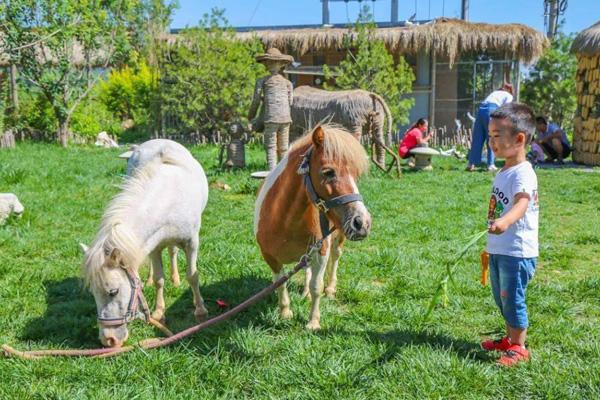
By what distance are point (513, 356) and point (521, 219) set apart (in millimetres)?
849

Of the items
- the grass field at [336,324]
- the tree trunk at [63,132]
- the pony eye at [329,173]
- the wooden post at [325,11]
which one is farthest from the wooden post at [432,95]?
the pony eye at [329,173]

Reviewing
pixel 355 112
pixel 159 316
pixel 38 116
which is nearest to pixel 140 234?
pixel 159 316

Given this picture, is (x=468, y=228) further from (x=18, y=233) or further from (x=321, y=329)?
(x=18, y=233)

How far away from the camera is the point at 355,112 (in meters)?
11.1

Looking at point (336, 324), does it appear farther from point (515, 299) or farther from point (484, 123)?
point (484, 123)

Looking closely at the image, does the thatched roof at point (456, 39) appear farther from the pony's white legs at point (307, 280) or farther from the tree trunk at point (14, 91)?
the pony's white legs at point (307, 280)

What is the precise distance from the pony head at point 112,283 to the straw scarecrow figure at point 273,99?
23.3ft

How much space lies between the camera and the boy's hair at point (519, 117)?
301 centimetres

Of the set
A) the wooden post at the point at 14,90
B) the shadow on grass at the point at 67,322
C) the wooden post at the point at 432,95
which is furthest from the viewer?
the wooden post at the point at 432,95

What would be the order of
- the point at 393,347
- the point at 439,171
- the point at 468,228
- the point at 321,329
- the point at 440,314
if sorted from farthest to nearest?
the point at 439,171, the point at 468,228, the point at 440,314, the point at 321,329, the point at 393,347

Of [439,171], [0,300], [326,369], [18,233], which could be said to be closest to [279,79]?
[439,171]

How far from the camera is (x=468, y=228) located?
6.57 metres

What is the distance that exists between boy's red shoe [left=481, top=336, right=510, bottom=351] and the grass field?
0.22ft

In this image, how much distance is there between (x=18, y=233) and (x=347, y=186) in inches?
189
